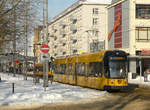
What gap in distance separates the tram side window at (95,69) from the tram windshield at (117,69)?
2.87 ft

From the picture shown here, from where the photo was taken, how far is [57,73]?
36656mm

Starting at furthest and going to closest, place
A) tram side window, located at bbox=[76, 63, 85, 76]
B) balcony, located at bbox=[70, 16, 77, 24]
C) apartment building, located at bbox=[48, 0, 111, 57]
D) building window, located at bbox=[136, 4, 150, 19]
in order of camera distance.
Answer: balcony, located at bbox=[70, 16, 77, 24] → apartment building, located at bbox=[48, 0, 111, 57] → building window, located at bbox=[136, 4, 150, 19] → tram side window, located at bbox=[76, 63, 85, 76]

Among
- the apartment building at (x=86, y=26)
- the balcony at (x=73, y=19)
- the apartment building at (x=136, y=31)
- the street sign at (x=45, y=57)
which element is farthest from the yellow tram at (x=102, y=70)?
the balcony at (x=73, y=19)

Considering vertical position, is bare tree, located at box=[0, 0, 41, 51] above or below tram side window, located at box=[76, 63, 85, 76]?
above

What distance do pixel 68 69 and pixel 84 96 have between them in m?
13.7

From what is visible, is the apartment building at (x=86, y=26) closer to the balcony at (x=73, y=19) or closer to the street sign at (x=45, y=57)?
the balcony at (x=73, y=19)

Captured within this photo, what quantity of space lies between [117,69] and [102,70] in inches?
39.9

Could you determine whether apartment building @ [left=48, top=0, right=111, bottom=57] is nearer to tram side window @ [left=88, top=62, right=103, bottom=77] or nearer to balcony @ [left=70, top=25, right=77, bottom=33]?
balcony @ [left=70, top=25, right=77, bottom=33]

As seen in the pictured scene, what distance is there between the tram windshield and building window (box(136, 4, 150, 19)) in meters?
31.2

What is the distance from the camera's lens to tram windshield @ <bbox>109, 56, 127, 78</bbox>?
21.8 m

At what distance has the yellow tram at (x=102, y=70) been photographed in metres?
21.7

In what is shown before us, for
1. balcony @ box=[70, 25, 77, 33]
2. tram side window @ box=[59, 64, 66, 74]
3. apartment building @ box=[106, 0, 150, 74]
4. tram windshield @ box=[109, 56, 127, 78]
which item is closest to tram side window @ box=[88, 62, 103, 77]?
tram windshield @ box=[109, 56, 127, 78]

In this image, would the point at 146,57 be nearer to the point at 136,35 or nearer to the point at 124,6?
the point at 136,35

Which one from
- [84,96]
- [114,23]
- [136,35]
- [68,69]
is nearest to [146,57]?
[136,35]
